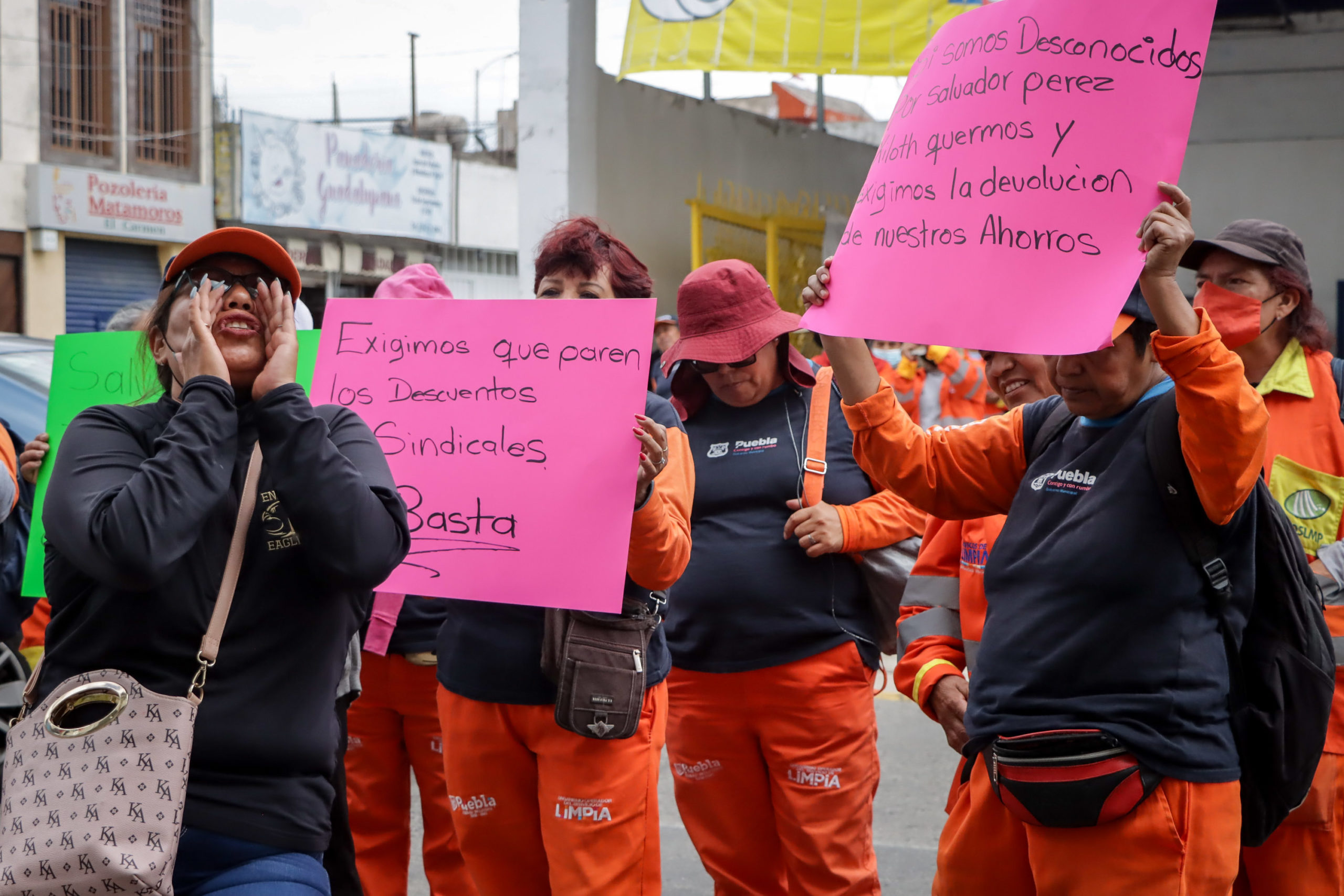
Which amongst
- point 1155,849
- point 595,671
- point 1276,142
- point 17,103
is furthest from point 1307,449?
point 17,103

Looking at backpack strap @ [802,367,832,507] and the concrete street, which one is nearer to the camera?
backpack strap @ [802,367,832,507]

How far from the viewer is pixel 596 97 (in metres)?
8.27

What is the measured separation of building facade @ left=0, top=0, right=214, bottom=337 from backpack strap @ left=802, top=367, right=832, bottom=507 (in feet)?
62.8

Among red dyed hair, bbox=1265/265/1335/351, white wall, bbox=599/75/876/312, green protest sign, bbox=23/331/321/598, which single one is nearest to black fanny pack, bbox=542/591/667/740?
green protest sign, bbox=23/331/321/598

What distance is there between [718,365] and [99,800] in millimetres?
1986

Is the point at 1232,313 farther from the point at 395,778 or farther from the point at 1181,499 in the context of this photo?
the point at 395,778

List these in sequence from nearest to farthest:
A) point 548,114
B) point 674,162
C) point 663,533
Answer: point 663,533
point 548,114
point 674,162

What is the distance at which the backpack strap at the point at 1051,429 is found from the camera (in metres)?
2.47

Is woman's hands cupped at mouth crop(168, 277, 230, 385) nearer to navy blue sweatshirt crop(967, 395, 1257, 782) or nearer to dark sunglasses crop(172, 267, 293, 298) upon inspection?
dark sunglasses crop(172, 267, 293, 298)

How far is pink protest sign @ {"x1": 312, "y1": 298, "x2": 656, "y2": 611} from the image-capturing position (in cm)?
273

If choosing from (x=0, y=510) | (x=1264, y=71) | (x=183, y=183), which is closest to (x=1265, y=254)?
(x=0, y=510)

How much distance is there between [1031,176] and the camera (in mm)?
2150

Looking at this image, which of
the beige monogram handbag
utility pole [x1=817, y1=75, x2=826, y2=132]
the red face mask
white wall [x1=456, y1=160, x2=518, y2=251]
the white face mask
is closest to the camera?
the beige monogram handbag

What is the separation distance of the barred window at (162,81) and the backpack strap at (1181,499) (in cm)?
2277
